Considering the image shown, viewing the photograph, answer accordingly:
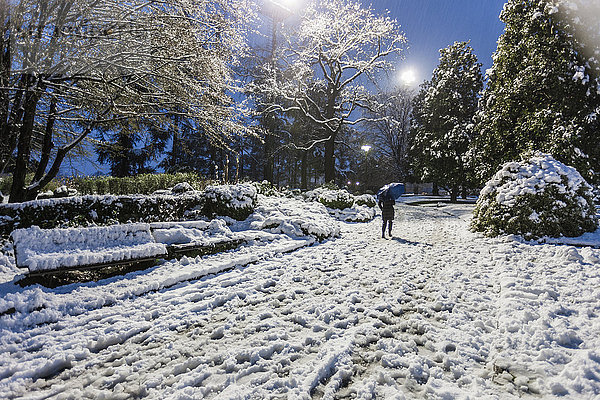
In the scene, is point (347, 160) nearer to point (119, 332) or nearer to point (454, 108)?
point (454, 108)

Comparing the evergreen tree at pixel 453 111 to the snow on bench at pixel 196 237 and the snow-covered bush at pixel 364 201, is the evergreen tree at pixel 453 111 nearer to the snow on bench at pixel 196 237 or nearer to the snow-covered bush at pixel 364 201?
the snow-covered bush at pixel 364 201

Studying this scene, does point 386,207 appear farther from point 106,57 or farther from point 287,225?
point 106,57

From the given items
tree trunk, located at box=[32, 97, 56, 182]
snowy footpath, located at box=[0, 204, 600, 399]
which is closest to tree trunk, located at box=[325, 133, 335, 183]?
snowy footpath, located at box=[0, 204, 600, 399]

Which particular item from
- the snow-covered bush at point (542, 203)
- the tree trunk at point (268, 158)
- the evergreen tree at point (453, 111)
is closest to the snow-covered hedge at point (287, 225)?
the snow-covered bush at point (542, 203)

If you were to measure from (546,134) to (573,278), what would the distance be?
9257 mm

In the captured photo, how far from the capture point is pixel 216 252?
548cm

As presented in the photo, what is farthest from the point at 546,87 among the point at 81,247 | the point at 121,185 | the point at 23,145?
the point at 121,185

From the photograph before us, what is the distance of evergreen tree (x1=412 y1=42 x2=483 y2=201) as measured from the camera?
60.7 feet

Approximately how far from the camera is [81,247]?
3.87 metres

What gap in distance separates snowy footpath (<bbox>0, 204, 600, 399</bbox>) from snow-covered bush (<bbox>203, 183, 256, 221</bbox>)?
9.78 ft

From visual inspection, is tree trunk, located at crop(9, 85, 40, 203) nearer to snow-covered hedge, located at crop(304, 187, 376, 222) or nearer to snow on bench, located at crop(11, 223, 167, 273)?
snow on bench, located at crop(11, 223, 167, 273)

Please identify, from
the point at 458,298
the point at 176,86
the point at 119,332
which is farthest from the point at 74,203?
the point at 458,298

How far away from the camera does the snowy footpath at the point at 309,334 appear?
1.86 m

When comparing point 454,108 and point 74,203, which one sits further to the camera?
point 454,108
